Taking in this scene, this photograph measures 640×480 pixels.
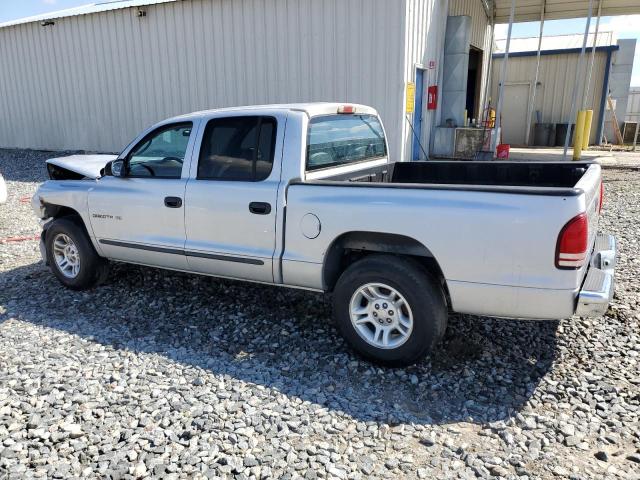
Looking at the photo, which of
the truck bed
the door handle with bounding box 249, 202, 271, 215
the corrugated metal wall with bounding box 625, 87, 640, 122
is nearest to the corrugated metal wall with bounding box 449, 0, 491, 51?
the corrugated metal wall with bounding box 625, 87, 640, 122

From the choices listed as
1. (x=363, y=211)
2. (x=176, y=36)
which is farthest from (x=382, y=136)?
(x=176, y=36)

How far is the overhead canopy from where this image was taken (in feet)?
52.2

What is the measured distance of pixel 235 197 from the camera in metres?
4.18

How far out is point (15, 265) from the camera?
6.26 m

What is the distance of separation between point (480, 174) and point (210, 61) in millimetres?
10604

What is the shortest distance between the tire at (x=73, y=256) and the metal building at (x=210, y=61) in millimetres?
8035

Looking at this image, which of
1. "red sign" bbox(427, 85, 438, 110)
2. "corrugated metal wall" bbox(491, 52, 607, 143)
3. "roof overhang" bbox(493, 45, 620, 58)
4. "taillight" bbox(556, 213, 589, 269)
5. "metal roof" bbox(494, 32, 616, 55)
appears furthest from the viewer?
"metal roof" bbox(494, 32, 616, 55)

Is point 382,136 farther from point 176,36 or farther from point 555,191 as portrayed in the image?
point 176,36

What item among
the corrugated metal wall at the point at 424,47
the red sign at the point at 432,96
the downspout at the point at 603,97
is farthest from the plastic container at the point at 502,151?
the downspout at the point at 603,97

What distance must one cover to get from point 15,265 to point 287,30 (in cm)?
864

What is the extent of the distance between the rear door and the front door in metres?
0.14

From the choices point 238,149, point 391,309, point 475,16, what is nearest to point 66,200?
point 238,149

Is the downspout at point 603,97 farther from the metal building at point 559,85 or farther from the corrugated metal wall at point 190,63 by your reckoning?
the corrugated metal wall at point 190,63

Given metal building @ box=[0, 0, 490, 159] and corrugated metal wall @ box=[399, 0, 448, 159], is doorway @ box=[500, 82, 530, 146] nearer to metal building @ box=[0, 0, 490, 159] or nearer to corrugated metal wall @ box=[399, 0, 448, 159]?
metal building @ box=[0, 0, 490, 159]
